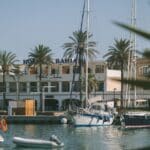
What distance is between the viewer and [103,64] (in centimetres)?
12681

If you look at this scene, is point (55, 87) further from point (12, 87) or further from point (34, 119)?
point (34, 119)

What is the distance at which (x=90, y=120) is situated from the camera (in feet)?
269

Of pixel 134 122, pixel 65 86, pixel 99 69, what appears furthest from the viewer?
pixel 99 69

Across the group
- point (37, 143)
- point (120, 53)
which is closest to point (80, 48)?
point (120, 53)

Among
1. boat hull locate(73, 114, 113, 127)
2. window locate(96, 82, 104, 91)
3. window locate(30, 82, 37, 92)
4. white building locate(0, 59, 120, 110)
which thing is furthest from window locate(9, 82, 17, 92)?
boat hull locate(73, 114, 113, 127)

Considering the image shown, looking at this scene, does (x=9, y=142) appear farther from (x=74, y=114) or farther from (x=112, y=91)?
(x=112, y=91)

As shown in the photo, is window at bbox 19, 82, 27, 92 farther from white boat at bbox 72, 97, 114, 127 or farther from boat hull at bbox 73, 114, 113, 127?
boat hull at bbox 73, 114, 113, 127

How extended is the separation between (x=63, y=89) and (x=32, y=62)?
17722 millimetres

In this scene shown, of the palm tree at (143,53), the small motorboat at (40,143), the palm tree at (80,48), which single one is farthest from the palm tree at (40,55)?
the palm tree at (143,53)

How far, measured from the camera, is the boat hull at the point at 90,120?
8125 cm

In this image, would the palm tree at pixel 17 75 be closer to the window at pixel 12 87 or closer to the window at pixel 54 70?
the window at pixel 12 87

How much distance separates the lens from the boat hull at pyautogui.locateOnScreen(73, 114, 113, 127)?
267ft

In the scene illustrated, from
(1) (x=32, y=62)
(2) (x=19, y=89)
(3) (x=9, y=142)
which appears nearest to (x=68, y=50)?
(1) (x=32, y=62)

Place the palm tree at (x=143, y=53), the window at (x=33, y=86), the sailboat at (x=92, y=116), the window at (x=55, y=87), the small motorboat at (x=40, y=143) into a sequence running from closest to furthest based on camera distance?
1. the palm tree at (x=143, y=53)
2. the small motorboat at (x=40, y=143)
3. the sailboat at (x=92, y=116)
4. the window at (x=55, y=87)
5. the window at (x=33, y=86)
